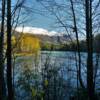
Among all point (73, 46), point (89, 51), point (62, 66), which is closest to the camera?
point (89, 51)

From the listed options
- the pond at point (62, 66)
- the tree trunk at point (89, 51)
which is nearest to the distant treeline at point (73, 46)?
the pond at point (62, 66)

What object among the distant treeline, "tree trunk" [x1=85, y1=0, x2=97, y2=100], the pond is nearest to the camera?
"tree trunk" [x1=85, y1=0, x2=97, y2=100]

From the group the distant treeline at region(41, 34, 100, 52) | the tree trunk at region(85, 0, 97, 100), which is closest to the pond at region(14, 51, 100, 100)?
the distant treeline at region(41, 34, 100, 52)

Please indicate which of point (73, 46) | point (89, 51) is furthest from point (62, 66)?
point (89, 51)

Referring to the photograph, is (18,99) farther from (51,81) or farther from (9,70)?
(9,70)

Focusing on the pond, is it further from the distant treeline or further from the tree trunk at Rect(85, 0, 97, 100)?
the tree trunk at Rect(85, 0, 97, 100)

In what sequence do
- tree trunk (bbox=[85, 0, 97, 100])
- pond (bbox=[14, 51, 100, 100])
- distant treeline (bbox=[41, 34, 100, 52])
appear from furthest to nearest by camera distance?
1. pond (bbox=[14, 51, 100, 100])
2. distant treeline (bbox=[41, 34, 100, 52])
3. tree trunk (bbox=[85, 0, 97, 100])

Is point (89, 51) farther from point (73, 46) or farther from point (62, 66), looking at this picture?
point (62, 66)

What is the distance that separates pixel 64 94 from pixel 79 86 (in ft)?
1.99

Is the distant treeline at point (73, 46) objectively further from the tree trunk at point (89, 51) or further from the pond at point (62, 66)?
the tree trunk at point (89, 51)

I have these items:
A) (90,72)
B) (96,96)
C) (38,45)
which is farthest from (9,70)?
(38,45)

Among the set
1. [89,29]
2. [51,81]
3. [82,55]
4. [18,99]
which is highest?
[89,29]

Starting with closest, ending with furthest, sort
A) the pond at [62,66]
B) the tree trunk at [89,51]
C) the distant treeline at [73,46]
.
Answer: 1. the tree trunk at [89,51]
2. the distant treeline at [73,46]
3. the pond at [62,66]

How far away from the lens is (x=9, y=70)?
22.8 ft
